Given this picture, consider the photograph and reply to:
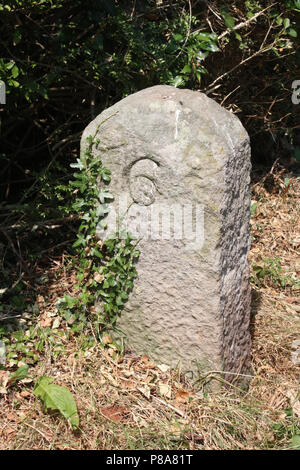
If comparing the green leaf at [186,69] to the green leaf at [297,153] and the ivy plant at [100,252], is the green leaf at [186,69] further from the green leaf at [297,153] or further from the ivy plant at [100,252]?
the green leaf at [297,153]

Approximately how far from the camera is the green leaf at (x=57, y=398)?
258cm

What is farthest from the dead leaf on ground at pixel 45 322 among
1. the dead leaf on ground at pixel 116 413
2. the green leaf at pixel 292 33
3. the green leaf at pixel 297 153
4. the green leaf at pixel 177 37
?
the green leaf at pixel 297 153

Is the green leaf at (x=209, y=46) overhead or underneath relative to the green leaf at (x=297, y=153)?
overhead

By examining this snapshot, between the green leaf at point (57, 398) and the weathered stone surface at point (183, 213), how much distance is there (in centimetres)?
47

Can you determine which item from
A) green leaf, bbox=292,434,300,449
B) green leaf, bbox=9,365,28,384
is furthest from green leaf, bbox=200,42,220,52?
green leaf, bbox=292,434,300,449

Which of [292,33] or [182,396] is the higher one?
[292,33]

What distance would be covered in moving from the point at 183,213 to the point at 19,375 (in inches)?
43.8

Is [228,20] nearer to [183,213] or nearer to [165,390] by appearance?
[183,213]

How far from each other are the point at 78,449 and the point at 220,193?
4.14 ft

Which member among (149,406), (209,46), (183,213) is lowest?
(149,406)

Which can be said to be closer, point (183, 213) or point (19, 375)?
point (183, 213)

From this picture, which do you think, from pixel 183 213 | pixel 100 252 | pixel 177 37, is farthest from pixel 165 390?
pixel 177 37

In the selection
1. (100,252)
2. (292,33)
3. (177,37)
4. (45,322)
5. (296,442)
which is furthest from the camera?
(292,33)

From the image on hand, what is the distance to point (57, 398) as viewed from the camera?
265 cm
